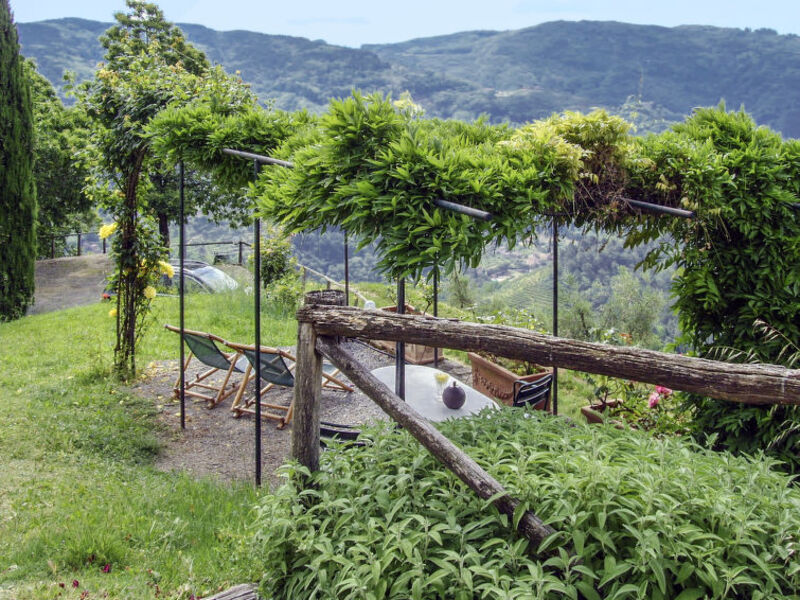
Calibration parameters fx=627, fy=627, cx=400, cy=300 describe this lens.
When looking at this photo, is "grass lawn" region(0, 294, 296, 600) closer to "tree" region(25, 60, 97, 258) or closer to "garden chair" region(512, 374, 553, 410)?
"garden chair" region(512, 374, 553, 410)

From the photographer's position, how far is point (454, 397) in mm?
4090

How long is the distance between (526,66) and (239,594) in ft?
378

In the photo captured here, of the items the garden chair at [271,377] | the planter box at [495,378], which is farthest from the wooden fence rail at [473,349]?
the planter box at [495,378]

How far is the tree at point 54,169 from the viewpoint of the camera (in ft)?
59.6

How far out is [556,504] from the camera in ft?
6.20

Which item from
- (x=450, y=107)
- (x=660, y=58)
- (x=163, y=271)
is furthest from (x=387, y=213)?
(x=660, y=58)

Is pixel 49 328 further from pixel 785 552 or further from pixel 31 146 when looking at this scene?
pixel 785 552

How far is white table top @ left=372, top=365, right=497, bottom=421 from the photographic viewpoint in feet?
13.4

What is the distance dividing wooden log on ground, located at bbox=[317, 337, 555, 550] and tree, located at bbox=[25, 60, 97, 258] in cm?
1811

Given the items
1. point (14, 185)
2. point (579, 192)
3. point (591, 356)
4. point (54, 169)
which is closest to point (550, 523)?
point (591, 356)

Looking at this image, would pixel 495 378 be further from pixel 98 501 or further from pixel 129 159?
pixel 129 159

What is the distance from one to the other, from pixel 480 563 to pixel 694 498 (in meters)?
0.67

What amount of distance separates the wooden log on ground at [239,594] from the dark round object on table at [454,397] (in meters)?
1.86

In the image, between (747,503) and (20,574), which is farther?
(20,574)
